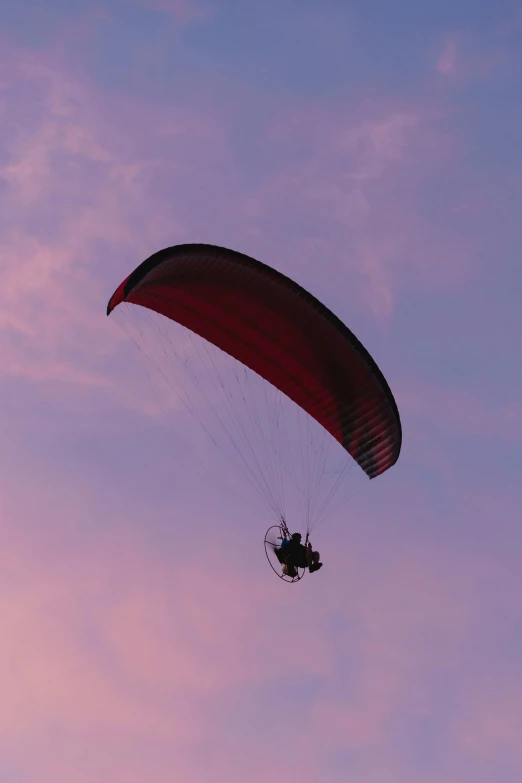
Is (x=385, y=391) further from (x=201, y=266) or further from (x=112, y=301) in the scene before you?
(x=112, y=301)

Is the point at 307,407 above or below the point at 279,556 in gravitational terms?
above

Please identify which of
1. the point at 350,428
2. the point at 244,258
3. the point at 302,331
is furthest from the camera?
the point at 350,428

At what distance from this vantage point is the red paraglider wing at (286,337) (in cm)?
2595

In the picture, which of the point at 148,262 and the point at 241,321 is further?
the point at 241,321

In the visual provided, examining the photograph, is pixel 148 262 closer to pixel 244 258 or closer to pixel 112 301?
pixel 112 301

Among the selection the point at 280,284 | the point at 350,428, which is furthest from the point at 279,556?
the point at 280,284

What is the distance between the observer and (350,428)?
29.5 metres

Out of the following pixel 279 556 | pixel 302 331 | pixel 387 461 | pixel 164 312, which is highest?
pixel 164 312

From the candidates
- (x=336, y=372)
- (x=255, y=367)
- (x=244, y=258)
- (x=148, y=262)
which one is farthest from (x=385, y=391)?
(x=148, y=262)

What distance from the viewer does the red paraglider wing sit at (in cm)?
2595

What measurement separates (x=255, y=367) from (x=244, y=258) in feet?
13.9

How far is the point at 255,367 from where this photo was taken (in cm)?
2920

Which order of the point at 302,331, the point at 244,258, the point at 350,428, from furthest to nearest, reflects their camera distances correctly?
the point at 350,428 → the point at 302,331 → the point at 244,258

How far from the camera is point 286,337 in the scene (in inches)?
1102
